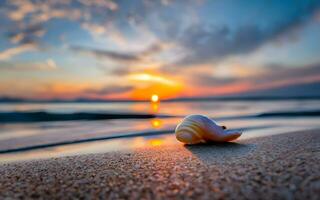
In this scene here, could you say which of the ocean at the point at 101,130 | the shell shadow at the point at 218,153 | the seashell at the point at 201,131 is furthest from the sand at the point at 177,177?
the ocean at the point at 101,130

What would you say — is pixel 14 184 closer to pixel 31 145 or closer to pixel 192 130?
pixel 192 130

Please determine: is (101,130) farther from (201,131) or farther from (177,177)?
(177,177)

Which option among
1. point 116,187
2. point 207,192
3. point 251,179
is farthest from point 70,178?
point 251,179

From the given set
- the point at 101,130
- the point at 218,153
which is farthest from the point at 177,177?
the point at 101,130

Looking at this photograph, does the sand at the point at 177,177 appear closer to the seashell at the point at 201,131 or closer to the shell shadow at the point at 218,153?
the shell shadow at the point at 218,153

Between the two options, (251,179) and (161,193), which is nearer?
(161,193)

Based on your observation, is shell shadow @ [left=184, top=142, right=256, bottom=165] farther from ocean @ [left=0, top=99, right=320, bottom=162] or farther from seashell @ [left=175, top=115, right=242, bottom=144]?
ocean @ [left=0, top=99, right=320, bottom=162]
